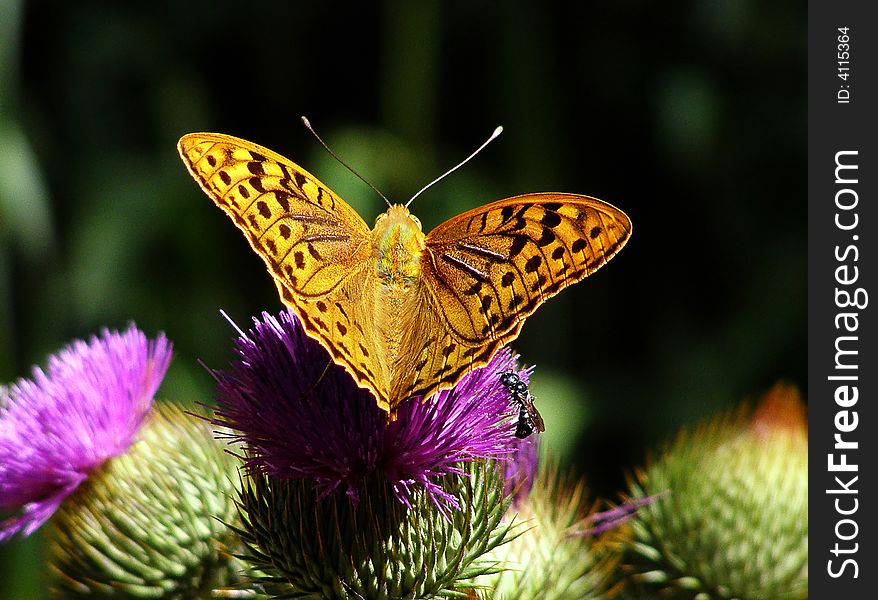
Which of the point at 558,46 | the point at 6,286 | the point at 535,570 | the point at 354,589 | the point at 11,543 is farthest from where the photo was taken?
the point at 558,46

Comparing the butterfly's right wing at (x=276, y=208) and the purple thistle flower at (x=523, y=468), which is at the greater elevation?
the butterfly's right wing at (x=276, y=208)

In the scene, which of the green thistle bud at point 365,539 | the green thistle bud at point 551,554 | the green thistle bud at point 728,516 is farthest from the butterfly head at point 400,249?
the green thistle bud at point 728,516

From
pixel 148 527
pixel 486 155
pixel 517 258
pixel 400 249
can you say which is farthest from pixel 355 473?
pixel 486 155

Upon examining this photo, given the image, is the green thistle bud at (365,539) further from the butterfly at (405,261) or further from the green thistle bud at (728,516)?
the green thistle bud at (728,516)

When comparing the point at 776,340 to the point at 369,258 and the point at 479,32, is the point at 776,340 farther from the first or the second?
the point at 369,258

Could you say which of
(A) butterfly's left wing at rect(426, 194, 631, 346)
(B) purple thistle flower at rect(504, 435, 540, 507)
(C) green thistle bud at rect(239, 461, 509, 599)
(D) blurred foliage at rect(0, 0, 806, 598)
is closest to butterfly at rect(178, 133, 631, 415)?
(A) butterfly's left wing at rect(426, 194, 631, 346)

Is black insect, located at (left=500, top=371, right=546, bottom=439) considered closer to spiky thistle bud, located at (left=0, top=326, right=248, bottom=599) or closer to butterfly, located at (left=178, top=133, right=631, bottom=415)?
butterfly, located at (left=178, top=133, right=631, bottom=415)
